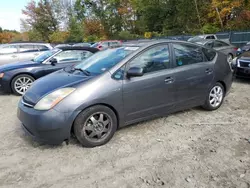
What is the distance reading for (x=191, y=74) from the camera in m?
3.97

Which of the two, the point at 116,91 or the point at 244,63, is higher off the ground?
the point at 116,91

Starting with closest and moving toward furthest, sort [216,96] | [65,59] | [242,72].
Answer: [216,96] → [65,59] → [242,72]

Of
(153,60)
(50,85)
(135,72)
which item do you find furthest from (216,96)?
(50,85)

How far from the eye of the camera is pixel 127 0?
38156 mm

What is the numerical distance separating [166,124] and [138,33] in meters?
35.3

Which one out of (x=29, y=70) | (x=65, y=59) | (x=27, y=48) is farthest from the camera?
(x=27, y=48)

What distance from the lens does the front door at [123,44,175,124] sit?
3396mm

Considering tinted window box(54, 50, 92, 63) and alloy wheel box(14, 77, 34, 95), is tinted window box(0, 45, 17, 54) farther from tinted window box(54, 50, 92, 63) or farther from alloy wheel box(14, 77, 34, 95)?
tinted window box(54, 50, 92, 63)

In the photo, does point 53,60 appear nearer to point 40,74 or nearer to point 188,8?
point 40,74

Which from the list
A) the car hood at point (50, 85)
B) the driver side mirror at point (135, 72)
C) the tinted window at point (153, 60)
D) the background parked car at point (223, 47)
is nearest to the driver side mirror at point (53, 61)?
the car hood at point (50, 85)

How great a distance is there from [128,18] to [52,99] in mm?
38360

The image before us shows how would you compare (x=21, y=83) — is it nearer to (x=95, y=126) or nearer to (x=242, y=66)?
(x=95, y=126)

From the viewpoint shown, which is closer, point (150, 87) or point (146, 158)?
point (146, 158)

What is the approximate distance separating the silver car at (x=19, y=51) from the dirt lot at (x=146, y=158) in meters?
6.02
